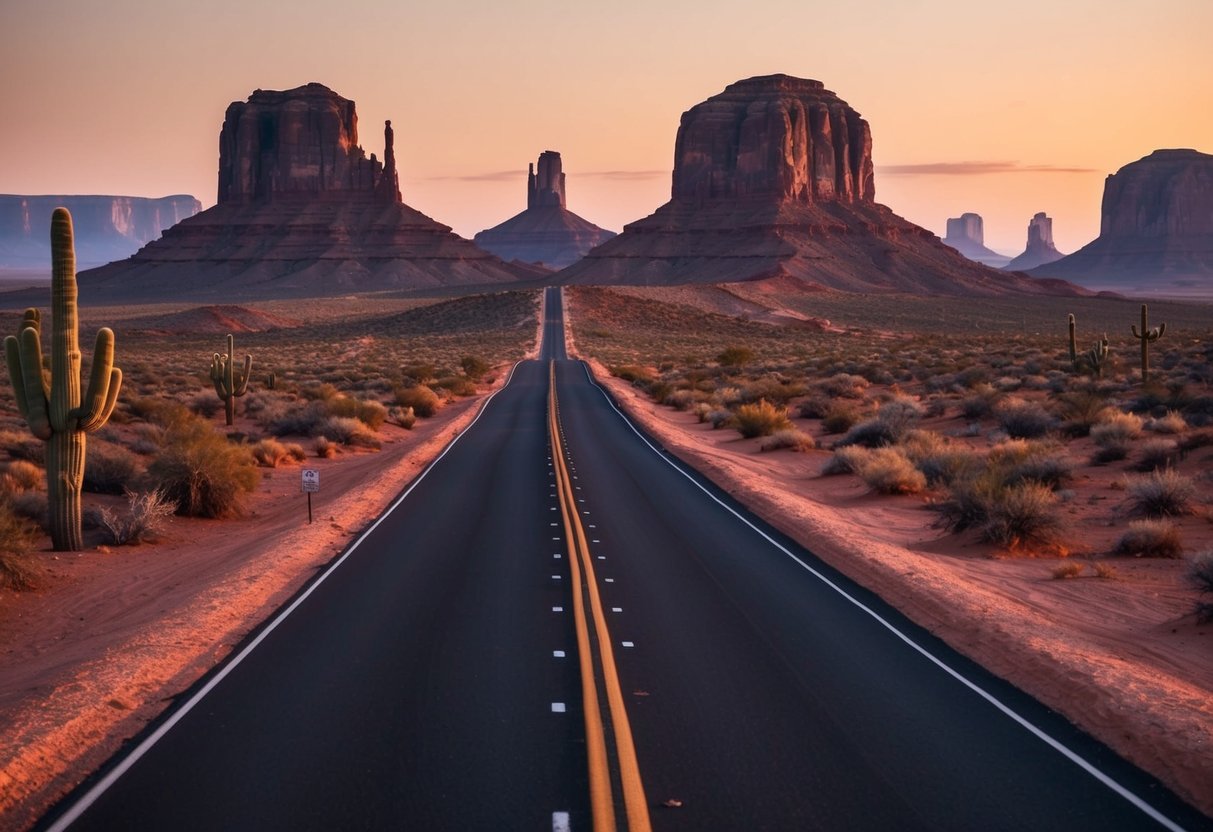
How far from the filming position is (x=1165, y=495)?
19.2 metres

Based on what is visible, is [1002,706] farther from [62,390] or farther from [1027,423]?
[1027,423]

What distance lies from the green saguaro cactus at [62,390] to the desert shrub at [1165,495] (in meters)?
16.7

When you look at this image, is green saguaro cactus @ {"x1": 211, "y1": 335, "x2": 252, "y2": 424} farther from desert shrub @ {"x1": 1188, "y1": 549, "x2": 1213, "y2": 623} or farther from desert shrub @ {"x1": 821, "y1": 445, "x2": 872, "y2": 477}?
desert shrub @ {"x1": 1188, "y1": 549, "x2": 1213, "y2": 623}

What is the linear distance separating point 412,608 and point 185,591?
11.9ft

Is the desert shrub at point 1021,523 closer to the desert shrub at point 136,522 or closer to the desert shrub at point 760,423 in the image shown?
the desert shrub at point 136,522

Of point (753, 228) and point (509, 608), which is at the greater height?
point (753, 228)

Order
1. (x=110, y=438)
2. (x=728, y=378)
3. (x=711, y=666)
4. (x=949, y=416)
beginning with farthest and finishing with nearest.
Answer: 1. (x=728, y=378)
2. (x=949, y=416)
3. (x=110, y=438)
4. (x=711, y=666)

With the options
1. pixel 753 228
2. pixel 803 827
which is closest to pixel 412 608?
pixel 803 827

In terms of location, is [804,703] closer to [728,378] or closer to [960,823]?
[960,823]

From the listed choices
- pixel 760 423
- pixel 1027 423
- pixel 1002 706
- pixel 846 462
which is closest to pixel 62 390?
pixel 1002 706

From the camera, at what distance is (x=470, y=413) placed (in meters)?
42.9

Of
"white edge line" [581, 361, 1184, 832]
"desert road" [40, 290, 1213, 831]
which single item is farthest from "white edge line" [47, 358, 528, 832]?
"white edge line" [581, 361, 1184, 832]

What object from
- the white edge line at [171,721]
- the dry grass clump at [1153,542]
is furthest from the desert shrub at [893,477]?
the white edge line at [171,721]

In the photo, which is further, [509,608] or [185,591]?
[185,591]
